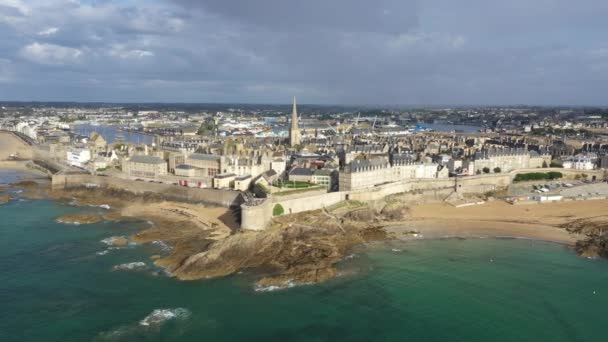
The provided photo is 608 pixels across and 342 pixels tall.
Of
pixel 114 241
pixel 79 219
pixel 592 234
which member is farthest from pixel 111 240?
pixel 592 234

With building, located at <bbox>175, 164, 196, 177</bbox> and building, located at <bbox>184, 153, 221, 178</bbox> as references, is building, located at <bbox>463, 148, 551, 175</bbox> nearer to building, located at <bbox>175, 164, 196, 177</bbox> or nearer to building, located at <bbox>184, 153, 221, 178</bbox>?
building, located at <bbox>184, 153, 221, 178</bbox>

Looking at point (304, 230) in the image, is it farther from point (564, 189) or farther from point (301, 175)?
point (564, 189)

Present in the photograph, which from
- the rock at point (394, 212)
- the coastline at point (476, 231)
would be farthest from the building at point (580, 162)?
the rock at point (394, 212)

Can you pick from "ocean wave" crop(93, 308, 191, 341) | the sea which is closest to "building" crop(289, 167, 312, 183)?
the sea

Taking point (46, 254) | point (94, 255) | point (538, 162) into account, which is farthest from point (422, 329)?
point (538, 162)

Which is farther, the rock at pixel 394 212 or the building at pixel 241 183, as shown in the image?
the building at pixel 241 183

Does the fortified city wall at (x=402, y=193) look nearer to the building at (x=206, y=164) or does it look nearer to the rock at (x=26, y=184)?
the building at (x=206, y=164)
